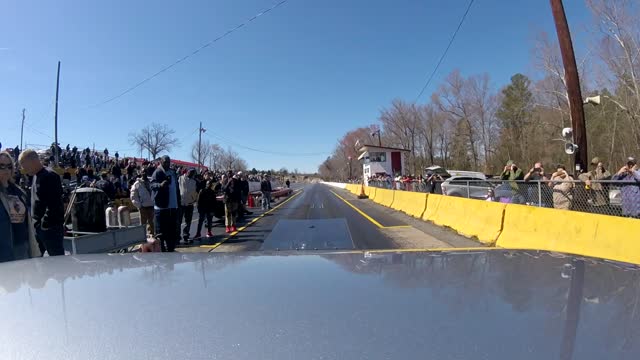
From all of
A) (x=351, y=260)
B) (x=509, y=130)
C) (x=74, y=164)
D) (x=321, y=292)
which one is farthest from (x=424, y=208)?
(x=509, y=130)

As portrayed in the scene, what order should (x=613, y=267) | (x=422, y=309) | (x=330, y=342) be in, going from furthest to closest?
(x=613, y=267), (x=422, y=309), (x=330, y=342)

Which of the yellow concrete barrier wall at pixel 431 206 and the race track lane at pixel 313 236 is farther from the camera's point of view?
the yellow concrete barrier wall at pixel 431 206

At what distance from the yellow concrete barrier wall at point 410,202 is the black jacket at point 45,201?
12777 millimetres

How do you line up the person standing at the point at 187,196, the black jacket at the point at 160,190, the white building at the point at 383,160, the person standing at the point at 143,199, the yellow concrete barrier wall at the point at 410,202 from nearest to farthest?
the black jacket at the point at 160,190
the person standing at the point at 143,199
the person standing at the point at 187,196
the yellow concrete barrier wall at the point at 410,202
the white building at the point at 383,160

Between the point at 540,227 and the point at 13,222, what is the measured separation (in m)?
8.19

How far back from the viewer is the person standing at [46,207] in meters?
4.73

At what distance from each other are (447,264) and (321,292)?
1112 millimetres

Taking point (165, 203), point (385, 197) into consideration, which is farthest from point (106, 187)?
point (385, 197)

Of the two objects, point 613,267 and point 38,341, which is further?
point 613,267

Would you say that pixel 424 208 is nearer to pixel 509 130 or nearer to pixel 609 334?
pixel 609 334

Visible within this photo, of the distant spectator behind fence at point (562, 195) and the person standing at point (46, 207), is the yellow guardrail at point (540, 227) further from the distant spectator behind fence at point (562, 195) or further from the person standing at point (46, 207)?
the person standing at point (46, 207)

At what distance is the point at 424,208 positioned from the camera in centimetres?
1541

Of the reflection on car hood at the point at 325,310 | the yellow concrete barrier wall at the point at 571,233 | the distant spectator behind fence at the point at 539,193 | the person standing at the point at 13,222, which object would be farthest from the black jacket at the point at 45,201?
the distant spectator behind fence at the point at 539,193

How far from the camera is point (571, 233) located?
6711 millimetres
